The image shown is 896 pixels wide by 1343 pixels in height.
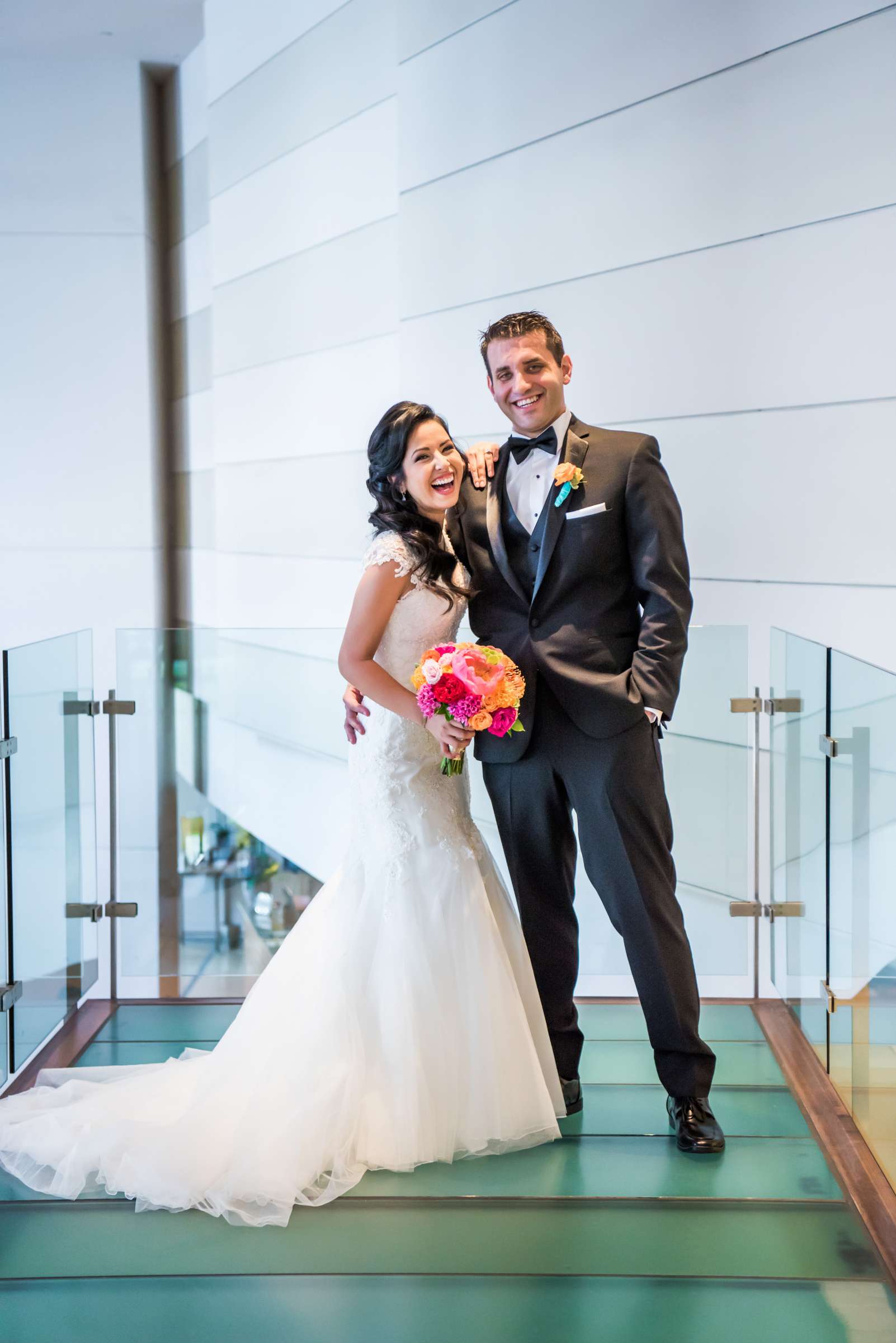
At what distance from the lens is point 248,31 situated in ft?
18.0

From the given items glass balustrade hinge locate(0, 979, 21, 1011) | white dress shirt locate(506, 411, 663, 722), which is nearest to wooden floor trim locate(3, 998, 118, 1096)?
glass balustrade hinge locate(0, 979, 21, 1011)

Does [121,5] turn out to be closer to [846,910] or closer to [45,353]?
[45,353]

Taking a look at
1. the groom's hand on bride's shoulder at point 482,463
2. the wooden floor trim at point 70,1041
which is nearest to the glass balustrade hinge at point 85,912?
the wooden floor trim at point 70,1041

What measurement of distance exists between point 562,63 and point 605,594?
7.28 feet

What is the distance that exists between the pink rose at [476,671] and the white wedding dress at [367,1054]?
0.96ft

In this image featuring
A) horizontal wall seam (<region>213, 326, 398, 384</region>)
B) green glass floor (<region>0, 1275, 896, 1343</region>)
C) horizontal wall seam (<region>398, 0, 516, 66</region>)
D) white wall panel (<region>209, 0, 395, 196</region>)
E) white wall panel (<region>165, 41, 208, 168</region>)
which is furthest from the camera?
white wall panel (<region>165, 41, 208, 168</region>)

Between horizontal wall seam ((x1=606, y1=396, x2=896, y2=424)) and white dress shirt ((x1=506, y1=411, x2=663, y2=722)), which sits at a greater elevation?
horizontal wall seam ((x1=606, y1=396, x2=896, y2=424))

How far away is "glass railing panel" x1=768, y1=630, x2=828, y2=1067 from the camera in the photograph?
2.72m

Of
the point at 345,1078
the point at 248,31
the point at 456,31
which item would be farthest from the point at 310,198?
the point at 345,1078

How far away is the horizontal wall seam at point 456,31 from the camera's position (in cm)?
376

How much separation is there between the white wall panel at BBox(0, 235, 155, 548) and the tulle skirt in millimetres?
4714

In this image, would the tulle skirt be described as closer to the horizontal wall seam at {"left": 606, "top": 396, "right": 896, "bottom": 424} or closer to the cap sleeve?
the cap sleeve

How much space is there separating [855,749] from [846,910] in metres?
0.39

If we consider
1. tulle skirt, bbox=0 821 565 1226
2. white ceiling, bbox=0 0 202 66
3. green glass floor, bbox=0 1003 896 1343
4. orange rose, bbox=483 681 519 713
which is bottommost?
green glass floor, bbox=0 1003 896 1343
